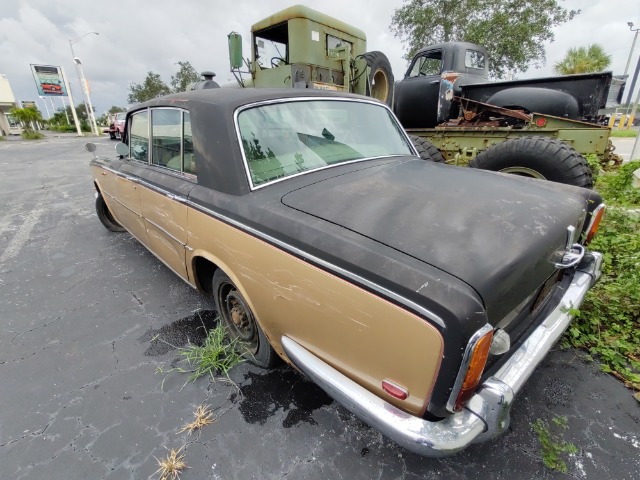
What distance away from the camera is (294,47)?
22.5 feet

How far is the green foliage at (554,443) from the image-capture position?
1.66 metres

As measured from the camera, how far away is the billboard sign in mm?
32625

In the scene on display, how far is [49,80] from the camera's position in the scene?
3306 cm

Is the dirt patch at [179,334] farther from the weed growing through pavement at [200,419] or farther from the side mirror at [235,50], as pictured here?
the side mirror at [235,50]

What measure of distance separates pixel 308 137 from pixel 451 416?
1.76 m

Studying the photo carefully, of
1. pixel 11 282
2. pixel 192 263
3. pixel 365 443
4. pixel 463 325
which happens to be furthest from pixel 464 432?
pixel 11 282

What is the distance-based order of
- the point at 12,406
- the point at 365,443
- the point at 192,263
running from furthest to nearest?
the point at 192,263 → the point at 12,406 → the point at 365,443

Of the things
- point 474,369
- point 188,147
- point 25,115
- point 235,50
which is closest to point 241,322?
point 188,147

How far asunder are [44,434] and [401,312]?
6.90ft

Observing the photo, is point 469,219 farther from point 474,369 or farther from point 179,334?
point 179,334

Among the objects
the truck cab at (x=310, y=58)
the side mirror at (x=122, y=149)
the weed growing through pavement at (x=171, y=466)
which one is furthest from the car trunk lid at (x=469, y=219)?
the truck cab at (x=310, y=58)

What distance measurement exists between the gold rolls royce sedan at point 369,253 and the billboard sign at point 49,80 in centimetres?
4183

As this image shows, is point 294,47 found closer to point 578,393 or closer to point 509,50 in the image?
point 578,393

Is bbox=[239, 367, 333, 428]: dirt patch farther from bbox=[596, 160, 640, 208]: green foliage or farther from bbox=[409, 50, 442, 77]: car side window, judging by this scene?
bbox=[409, 50, 442, 77]: car side window
